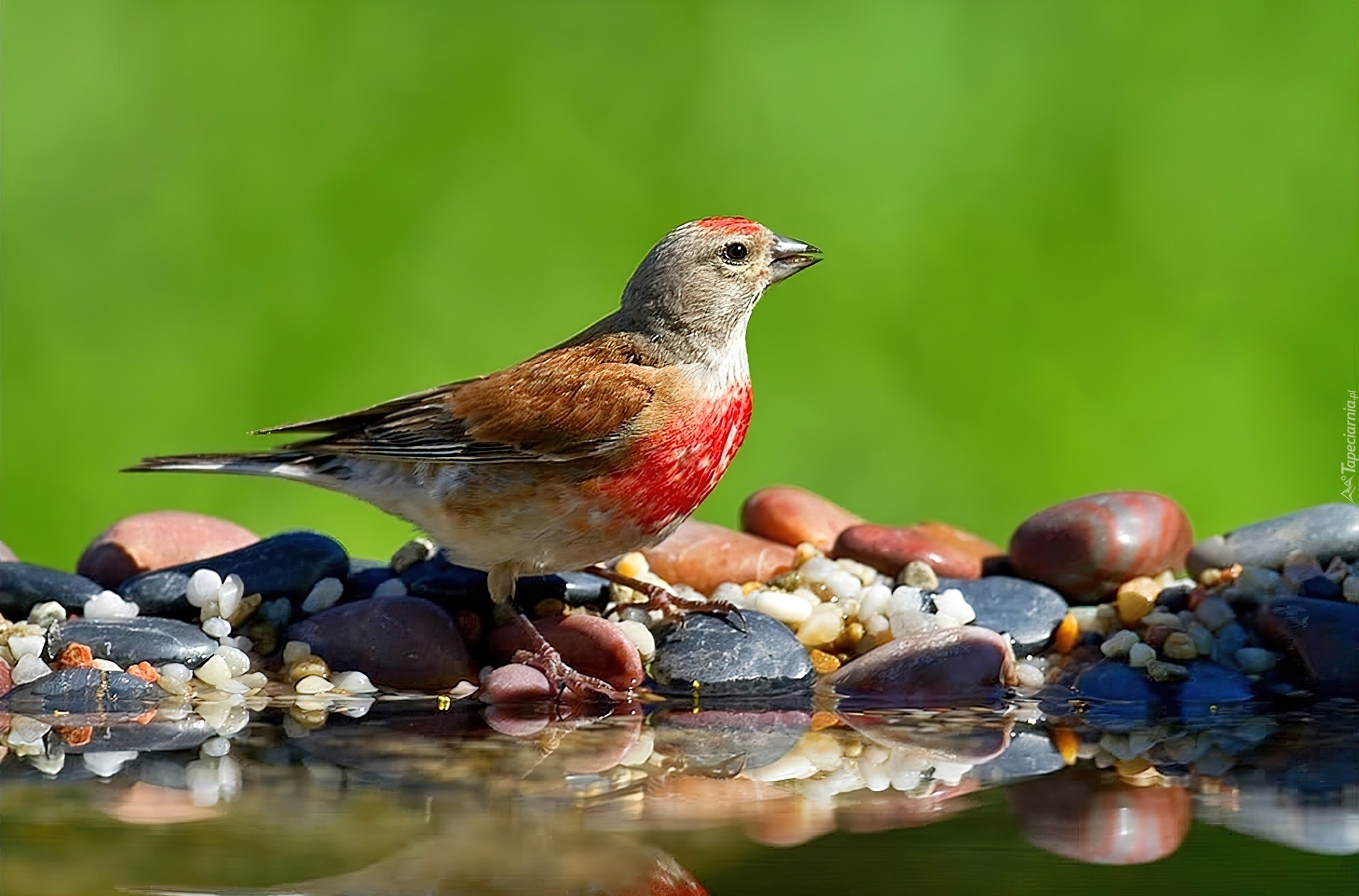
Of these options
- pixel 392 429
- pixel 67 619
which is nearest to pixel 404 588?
pixel 392 429

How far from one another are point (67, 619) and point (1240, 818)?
2.82 meters

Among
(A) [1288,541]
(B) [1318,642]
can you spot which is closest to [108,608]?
(B) [1318,642]

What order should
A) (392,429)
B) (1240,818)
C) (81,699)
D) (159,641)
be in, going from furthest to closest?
(392,429) < (159,641) < (81,699) < (1240,818)

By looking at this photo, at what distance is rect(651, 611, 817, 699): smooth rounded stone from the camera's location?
152 inches

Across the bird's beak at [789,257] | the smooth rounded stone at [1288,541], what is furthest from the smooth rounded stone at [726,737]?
the smooth rounded stone at [1288,541]

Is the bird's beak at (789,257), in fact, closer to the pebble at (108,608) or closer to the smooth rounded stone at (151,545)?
the smooth rounded stone at (151,545)

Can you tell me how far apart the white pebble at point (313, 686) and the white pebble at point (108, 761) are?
63 cm

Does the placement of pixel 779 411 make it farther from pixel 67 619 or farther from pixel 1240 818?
pixel 1240 818

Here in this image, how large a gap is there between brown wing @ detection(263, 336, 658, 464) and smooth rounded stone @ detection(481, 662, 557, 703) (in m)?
0.52

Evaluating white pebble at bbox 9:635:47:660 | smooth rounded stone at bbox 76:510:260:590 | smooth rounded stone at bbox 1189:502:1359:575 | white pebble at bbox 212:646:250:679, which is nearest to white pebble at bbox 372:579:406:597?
white pebble at bbox 212:646:250:679

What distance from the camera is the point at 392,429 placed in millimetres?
4148

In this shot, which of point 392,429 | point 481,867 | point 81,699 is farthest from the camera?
point 392,429

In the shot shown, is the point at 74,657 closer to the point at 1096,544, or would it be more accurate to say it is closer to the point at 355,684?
the point at 355,684

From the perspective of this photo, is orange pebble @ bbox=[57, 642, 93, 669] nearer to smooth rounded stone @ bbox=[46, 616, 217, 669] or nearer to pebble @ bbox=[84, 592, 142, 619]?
smooth rounded stone @ bbox=[46, 616, 217, 669]
